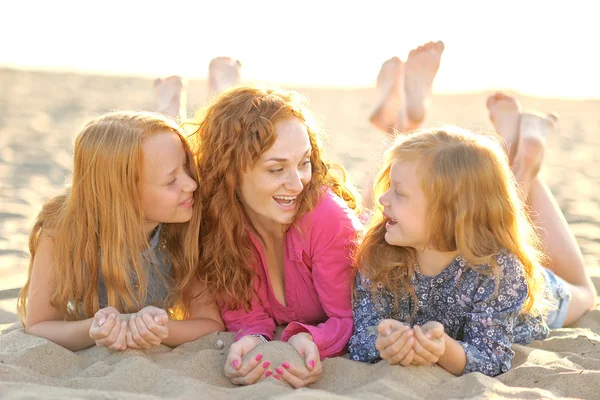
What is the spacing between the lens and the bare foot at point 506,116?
4348mm

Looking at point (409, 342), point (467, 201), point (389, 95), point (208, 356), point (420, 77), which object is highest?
point (420, 77)

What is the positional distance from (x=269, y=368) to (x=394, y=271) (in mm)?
634

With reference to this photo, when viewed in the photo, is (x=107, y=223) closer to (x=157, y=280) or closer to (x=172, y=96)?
(x=157, y=280)

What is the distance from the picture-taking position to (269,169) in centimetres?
301

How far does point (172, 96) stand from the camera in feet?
16.5

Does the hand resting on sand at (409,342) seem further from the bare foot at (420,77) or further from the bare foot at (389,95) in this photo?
the bare foot at (389,95)

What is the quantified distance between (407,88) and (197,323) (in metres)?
2.05

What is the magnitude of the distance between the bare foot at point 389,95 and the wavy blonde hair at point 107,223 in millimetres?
1787

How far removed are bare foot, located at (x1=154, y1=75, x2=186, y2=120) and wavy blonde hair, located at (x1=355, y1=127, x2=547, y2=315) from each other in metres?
2.39

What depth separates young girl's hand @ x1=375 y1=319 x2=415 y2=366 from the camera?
2621 millimetres

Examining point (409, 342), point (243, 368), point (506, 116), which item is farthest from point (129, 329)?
point (506, 116)

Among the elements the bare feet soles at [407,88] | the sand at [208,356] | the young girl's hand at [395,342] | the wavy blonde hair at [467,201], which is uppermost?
the bare feet soles at [407,88]

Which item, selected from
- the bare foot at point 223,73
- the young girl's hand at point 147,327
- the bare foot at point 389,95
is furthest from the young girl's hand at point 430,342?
the bare foot at point 223,73

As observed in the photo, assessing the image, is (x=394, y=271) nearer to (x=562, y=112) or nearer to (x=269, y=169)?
(x=269, y=169)
